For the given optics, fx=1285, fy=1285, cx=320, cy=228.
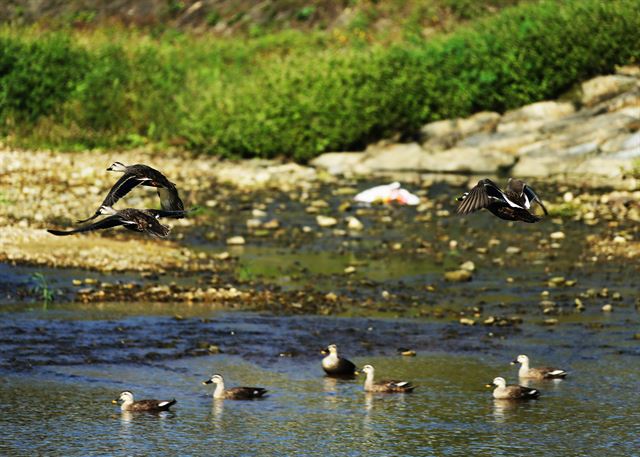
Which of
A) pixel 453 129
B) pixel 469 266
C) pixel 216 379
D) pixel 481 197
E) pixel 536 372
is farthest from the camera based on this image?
pixel 453 129

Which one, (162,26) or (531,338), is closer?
(531,338)

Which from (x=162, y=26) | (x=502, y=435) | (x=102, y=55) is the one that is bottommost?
(x=502, y=435)

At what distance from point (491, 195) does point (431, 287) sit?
1099 cm

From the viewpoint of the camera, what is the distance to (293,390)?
17.6m

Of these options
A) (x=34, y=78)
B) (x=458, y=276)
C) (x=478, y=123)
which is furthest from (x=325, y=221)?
(x=34, y=78)

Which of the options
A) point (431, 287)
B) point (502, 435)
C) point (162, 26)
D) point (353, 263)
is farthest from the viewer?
point (162, 26)

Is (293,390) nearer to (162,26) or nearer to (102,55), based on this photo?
(102,55)

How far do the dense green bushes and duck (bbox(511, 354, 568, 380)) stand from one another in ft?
73.1

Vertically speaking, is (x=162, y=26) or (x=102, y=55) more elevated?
(x=162, y=26)

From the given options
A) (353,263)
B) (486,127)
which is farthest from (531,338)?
(486,127)

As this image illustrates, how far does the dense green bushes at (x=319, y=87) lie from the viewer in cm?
3919

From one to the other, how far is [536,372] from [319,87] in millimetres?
23214

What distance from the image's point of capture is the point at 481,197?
1370 centimetres

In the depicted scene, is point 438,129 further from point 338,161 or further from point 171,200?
point 171,200
